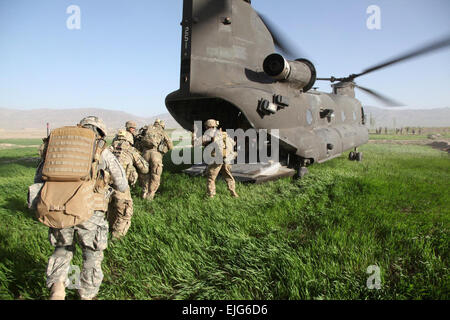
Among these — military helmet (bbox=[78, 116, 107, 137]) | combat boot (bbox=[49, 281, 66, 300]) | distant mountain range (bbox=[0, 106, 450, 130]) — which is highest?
distant mountain range (bbox=[0, 106, 450, 130])

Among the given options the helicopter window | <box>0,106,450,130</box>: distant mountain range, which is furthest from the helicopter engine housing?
<box>0,106,450,130</box>: distant mountain range

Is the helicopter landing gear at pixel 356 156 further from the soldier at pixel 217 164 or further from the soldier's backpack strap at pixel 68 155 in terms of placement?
the soldier's backpack strap at pixel 68 155

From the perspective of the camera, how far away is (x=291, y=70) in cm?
598

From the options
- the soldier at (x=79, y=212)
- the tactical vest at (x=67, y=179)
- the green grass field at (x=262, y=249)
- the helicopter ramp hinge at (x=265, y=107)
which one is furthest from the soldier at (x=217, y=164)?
the tactical vest at (x=67, y=179)

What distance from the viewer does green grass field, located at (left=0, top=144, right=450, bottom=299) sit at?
2.41 meters

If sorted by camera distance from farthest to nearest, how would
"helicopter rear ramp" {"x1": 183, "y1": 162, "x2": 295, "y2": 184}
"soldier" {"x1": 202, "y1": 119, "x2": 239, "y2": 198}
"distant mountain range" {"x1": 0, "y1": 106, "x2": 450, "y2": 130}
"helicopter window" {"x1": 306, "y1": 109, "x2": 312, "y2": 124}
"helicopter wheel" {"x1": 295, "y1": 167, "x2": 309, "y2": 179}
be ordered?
"distant mountain range" {"x1": 0, "y1": 106, "x2": 450, "y2": 130}
"helicopter window" {"x1": 306, "y1": 109, "x2": 312, "y2": 124}
"helicopter wheel" {"x1": 295, "y1": 167, "x2": 309, "y2": 179}
"helicopter rear ramp" {"x1": 183, "y1": 162, "x2": 295, "y2": 184}
"soldier" {"x1": 202, "y1": 119, "x2": 239, "y2": 198}

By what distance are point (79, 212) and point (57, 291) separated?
671 mm

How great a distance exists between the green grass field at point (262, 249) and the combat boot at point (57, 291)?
0.29 metres

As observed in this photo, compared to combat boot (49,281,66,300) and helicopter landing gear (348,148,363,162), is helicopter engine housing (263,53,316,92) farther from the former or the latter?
combat boot (49,281,66,300)

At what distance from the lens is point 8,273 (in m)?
2.65

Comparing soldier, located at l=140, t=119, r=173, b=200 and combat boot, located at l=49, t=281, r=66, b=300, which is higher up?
soldier, located at l=140, t=119, r=173, b=200
